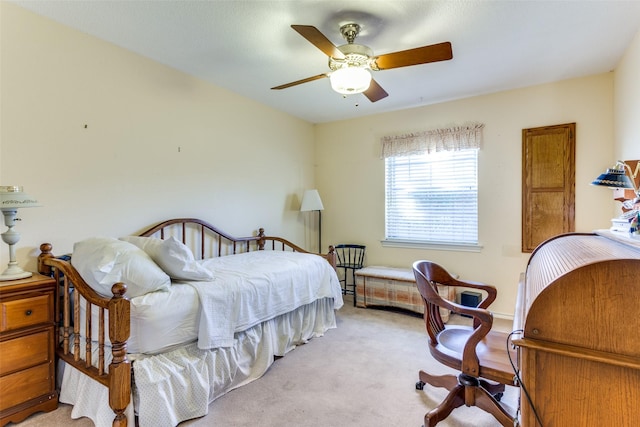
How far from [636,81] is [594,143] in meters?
0.81

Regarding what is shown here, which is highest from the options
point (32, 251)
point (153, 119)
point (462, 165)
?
point (153, 119)

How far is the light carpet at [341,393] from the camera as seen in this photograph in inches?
71.5

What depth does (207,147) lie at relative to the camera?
3.31 metres

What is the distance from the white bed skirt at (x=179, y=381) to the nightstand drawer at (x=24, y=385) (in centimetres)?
10

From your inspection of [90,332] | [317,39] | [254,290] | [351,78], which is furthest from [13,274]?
[351,78]

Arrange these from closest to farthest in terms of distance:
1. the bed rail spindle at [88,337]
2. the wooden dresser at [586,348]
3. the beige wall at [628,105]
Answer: the wooden dresser at [586,348] < the bed rail spindle at [88,337] < the beige wall at [628,105]

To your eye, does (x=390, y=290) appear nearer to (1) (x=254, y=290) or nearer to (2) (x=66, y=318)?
(1) (x=254, y=290)

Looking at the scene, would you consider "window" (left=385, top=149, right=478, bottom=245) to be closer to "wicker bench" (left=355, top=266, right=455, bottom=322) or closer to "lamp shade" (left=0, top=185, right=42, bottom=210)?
"wicker bench" (left=355, top=266, right=455, bottom=322)

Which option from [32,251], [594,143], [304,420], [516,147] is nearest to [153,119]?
[32,251]

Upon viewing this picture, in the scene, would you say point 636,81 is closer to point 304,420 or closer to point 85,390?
point 304,420

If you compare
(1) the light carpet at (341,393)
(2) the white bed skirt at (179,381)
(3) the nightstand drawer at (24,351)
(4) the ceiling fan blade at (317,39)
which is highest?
(4) the ceiling fan blade at (317,39)

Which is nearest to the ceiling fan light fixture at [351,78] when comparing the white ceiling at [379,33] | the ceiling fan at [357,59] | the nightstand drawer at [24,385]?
the ceiling fan at [357,59]

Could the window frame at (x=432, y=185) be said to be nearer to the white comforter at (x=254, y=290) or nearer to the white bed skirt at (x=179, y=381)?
the white comforter at (x=254, y=290)

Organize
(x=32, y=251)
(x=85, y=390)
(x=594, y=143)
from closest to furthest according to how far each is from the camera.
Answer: (x=85, y=390) → (x=32, y=251) → (x=594, y=143)
